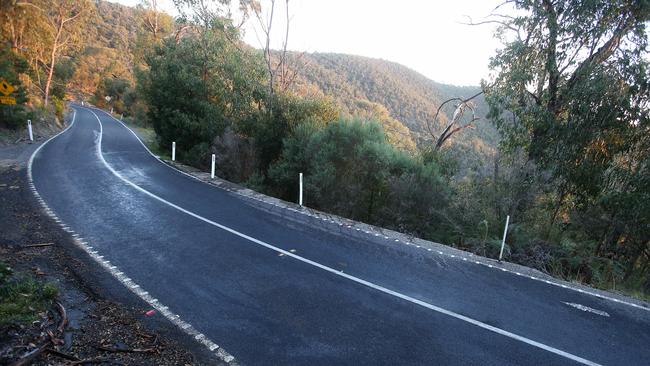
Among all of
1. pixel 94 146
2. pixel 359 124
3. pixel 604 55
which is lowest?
pixel 94 146

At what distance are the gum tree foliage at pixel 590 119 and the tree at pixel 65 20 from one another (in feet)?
121

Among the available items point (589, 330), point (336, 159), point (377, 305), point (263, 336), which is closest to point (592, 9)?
point (336, 159)

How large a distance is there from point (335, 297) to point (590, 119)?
29.7 feet

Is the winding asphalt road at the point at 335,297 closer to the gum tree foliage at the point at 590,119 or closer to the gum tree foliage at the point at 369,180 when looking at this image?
the gum tree foliage at the point at 369,180

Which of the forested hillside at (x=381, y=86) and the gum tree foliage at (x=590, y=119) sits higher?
the forested hillside at (x=381, y=86)

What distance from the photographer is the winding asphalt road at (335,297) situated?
4730 millimetres

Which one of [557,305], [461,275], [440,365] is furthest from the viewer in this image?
[461,275]

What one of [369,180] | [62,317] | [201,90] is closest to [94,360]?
[62,317]

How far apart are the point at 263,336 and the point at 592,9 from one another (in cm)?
1235

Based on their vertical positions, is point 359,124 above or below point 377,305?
above

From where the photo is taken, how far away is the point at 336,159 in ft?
43.1

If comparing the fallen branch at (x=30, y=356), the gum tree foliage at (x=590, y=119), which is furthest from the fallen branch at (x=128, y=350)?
the gum tree foliage at (x=590, y=119)

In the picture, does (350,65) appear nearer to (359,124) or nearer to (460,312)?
(359,124)

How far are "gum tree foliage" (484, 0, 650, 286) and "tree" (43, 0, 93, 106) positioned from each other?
3689cm
